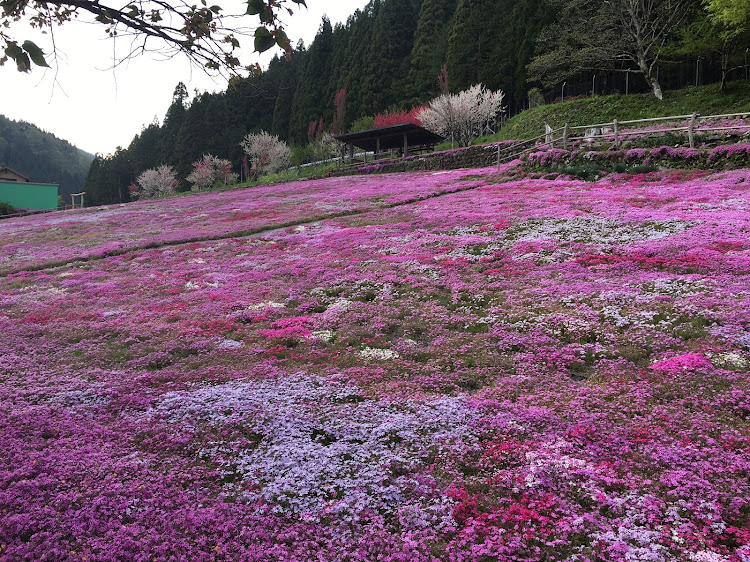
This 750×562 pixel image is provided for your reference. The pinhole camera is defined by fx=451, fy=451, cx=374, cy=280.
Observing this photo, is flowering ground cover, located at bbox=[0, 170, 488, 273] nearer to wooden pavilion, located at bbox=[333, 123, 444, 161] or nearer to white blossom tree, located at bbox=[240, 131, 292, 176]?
wooden pavilion, located at bbox=[333, 123, 444, 161]

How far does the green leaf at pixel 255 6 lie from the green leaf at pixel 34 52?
155cm

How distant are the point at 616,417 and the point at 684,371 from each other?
166 centimetres

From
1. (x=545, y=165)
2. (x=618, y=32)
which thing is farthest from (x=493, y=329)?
(x=618, y=32)

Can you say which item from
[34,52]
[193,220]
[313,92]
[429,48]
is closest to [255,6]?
[34,52]

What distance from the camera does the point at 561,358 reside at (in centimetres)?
725

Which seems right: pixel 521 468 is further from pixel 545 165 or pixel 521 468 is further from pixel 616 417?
pixel 545 165

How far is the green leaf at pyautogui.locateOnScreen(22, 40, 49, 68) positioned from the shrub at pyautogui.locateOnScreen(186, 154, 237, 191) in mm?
82311

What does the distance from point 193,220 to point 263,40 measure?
87.2 feet

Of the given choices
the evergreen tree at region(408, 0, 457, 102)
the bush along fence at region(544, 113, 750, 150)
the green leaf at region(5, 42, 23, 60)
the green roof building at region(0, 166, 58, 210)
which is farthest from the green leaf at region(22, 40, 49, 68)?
the green roof building at region(0, 166, 58, 210)

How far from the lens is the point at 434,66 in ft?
238

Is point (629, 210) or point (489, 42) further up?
point (489, 42)

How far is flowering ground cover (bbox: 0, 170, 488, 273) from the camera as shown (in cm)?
2114

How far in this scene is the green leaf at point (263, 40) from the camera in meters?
3.39

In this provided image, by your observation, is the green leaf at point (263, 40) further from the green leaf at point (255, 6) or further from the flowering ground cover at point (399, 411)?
the flowering ground cover at point (399, 411)
